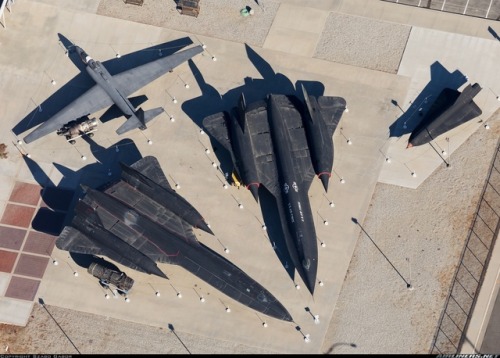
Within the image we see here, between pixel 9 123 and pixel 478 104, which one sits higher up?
pixel 478 104

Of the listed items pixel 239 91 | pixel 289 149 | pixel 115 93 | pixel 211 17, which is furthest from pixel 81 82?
pixel 289 149

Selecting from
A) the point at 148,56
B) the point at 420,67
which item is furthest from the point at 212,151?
the point at 420,67

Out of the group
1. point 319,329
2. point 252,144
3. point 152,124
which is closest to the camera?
point 319,329

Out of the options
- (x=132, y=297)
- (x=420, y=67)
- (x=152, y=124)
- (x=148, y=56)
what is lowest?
(x=132, y=297)

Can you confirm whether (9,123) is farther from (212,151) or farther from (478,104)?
(478,104)

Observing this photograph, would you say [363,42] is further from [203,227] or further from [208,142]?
[203,227]
